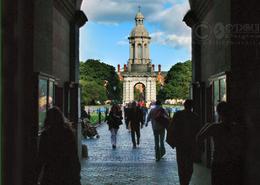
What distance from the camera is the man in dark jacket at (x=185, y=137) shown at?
1020 centimetres

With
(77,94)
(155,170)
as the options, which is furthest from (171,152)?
(155,170)

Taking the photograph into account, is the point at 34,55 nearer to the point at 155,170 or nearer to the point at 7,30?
the point at 7,30

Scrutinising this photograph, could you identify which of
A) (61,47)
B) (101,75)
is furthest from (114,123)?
(101,75)

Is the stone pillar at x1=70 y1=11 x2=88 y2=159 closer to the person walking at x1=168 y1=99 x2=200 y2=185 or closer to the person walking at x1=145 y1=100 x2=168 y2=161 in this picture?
the person walking at x1=145 y1=100 x2=168 y2=161

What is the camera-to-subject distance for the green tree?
110 meters

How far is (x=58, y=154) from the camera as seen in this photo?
7305mm

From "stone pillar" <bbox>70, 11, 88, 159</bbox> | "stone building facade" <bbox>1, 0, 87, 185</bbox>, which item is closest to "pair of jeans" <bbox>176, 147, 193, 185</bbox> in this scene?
"stone building facade" <bbox>1, 0, 87, 185</bbox>

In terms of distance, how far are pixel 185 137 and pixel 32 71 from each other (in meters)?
2.86

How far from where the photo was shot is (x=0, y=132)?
19.8 ft

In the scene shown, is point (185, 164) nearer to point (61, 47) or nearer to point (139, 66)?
point (61, 47)

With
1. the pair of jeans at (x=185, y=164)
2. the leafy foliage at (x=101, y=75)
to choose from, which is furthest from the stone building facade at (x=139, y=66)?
the pair of jeans at (x=185, y=164)

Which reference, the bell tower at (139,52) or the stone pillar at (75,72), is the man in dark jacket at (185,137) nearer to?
the stone pillar at (75,72)

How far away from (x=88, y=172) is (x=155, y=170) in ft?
5.27

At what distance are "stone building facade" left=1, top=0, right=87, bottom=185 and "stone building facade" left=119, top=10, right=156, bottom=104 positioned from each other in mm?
98256
